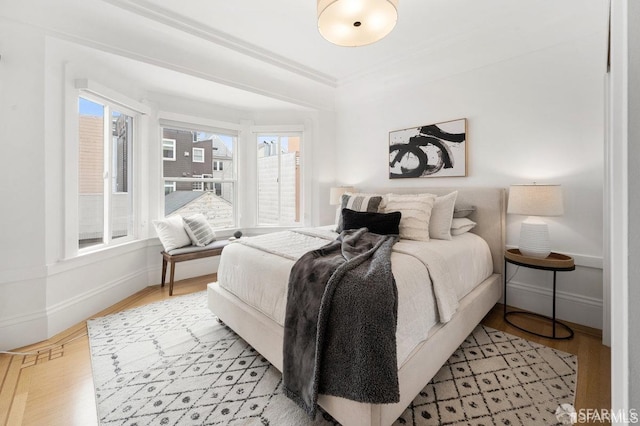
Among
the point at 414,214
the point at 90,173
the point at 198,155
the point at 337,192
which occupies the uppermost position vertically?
the point at 198,155

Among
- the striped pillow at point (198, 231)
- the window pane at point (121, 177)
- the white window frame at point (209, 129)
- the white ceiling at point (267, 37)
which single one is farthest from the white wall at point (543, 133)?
the window pane at point (121, 177)

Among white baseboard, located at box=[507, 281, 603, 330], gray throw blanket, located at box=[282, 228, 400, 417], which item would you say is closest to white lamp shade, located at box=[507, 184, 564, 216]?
white baseboard, located at box=[507, 281, 603, 330]

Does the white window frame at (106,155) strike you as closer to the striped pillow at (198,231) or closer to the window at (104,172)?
the window at (104,172)

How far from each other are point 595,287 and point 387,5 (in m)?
2.79

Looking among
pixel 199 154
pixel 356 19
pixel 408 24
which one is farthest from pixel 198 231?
pixel 408 24

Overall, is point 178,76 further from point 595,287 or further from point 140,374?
point 595,287

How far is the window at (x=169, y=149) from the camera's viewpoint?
3605mm

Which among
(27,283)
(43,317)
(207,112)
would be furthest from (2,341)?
(207,112)

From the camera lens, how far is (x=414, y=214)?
2.47 meters

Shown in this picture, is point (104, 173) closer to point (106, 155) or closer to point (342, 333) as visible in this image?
point (106, 155)

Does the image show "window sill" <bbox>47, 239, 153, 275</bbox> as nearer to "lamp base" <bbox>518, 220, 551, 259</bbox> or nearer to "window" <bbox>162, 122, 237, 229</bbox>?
"window" <bbox>162, 122, 237, 229</bbox>

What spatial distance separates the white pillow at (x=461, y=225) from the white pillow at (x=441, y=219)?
17 centimetres

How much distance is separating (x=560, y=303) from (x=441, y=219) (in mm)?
1299

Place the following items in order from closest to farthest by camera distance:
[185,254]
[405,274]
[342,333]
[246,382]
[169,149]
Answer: [342,333], [405,274], [246,382], [185,254], [169,149]
